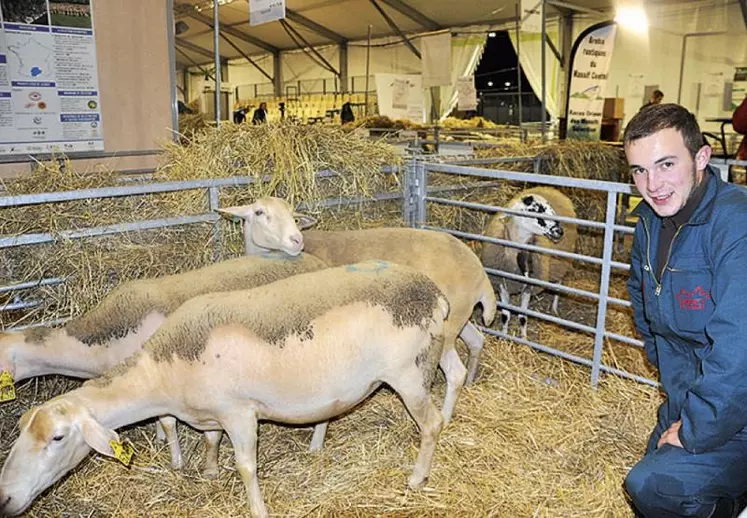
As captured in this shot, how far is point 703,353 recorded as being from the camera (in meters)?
2.18

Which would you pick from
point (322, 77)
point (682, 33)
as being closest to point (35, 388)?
point (682, 33)

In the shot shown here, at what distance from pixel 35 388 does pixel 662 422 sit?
320cm

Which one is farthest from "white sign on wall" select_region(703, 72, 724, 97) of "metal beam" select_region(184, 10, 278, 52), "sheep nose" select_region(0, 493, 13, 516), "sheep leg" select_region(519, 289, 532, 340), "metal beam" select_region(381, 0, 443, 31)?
"sheep nose" select_region(0, 493, 13, 516)

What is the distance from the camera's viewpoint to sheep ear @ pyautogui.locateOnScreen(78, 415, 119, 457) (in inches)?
85.9

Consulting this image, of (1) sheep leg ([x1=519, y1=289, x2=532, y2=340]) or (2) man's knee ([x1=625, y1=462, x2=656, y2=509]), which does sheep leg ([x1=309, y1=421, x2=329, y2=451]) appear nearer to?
(2) man's knee ([x1=625, y1=462, x2=656, y2=509])

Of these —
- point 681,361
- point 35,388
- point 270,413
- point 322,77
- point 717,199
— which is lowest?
point 35,388

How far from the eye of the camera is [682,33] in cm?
1329

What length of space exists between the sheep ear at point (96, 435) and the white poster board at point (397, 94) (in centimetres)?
978

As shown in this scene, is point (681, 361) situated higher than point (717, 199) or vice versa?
point (717, 199)

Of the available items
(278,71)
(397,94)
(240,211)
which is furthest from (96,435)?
(278,71)

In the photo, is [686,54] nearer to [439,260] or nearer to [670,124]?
[439,260]

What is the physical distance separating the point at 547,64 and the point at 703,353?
14.4m

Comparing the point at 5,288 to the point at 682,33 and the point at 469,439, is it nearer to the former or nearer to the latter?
the point at 469,439

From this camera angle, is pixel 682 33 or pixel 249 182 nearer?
pixel 249 182
